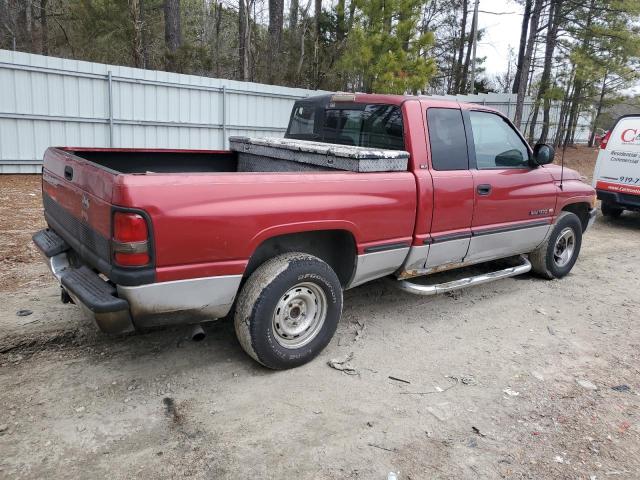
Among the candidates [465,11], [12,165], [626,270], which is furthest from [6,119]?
[465,11]

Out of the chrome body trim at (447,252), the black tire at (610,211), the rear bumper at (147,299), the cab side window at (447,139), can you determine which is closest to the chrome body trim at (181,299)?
the rear bumper at (147,299)

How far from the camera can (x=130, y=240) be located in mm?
2705

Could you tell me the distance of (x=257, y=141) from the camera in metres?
4.73

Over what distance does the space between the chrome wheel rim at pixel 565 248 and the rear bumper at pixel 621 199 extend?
3.90m

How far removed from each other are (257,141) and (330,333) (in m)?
2.03

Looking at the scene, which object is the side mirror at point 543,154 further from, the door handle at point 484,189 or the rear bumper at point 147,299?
the rear bumper at point 147,299

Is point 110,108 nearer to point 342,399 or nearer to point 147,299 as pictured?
point 147,299

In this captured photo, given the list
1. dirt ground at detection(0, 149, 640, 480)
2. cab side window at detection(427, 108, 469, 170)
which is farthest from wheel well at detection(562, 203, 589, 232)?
cab side window at detection(427, 108, 469, 170)

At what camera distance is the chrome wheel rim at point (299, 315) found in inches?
134

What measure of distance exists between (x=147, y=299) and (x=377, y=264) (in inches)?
69.4


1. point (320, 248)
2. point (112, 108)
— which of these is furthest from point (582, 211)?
point (112, 108)

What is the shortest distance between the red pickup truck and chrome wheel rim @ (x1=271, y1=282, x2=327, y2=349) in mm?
10

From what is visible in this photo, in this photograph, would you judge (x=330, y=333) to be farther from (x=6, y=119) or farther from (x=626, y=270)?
(x=6, y=119)

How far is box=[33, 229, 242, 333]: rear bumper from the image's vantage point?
2.78m
